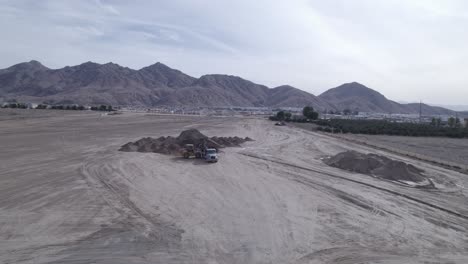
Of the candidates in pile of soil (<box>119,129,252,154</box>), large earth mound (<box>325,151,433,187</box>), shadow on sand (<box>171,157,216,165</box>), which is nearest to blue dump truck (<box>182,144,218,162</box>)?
shadow on sand (<box>171,157,216,165</box>)

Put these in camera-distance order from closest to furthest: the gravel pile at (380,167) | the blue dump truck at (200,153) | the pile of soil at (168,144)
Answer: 1. the gravel pile at (380,167)
2. the blue dump truck at (200,153)
3. the pile of soil at (168,144)

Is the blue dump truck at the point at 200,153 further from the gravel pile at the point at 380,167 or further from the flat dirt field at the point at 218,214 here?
the gravel pile at the point at 380,167

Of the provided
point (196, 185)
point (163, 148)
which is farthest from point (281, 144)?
point (196, 185)

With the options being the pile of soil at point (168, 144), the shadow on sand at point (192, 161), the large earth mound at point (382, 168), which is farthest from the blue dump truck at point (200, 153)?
the large earth mound at point (382, 168)

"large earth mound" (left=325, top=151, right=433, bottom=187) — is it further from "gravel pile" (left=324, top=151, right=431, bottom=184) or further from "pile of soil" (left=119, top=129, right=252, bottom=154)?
"pile of soil" (left=119, top=129, right=252, bottom=154)

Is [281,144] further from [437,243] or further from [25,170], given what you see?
[437,243]

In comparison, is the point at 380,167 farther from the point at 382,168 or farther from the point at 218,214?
the point at 218,214

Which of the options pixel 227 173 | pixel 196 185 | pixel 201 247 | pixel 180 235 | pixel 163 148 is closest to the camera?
pixel 201 247

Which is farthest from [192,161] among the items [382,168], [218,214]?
[382,168]
